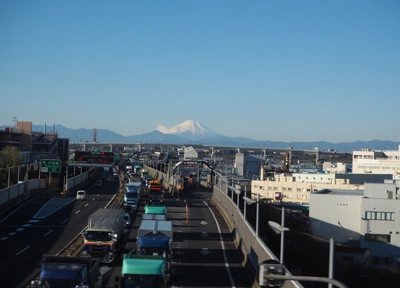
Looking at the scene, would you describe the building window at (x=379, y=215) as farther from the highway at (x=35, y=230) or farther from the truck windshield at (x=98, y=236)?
the truck windshield at (x=98, y=236)

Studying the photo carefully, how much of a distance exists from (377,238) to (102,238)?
2644 cm

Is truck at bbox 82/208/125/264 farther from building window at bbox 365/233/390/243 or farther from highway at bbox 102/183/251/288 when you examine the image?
building window at bbox 365/233/390/243

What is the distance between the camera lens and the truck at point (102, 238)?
21250mm

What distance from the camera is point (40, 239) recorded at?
27.2m

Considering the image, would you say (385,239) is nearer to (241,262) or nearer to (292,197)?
(241,262)

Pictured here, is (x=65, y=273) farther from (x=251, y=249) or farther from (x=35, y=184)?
(x=35, y=184)

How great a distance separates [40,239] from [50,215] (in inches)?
407

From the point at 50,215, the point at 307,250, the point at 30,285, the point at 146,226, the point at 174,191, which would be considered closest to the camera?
the point at 30,285

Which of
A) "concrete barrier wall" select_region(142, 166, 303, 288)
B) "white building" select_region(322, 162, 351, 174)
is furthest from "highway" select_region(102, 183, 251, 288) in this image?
"white building" select_region(322, 162, 351, 174)

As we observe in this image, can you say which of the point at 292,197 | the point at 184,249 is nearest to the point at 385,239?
the point at 184,249

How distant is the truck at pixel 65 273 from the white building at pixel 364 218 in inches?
1163

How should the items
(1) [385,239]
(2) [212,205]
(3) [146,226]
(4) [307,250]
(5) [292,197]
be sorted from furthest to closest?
(5) [292,197], (2) [212,205], (1) [385,239], (4) [307,250], (3) [146,226]

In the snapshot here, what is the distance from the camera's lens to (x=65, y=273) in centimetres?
1463

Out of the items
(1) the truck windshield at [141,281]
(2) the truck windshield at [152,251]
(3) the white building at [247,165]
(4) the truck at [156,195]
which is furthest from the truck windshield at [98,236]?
(3) the white building at [247,165]
